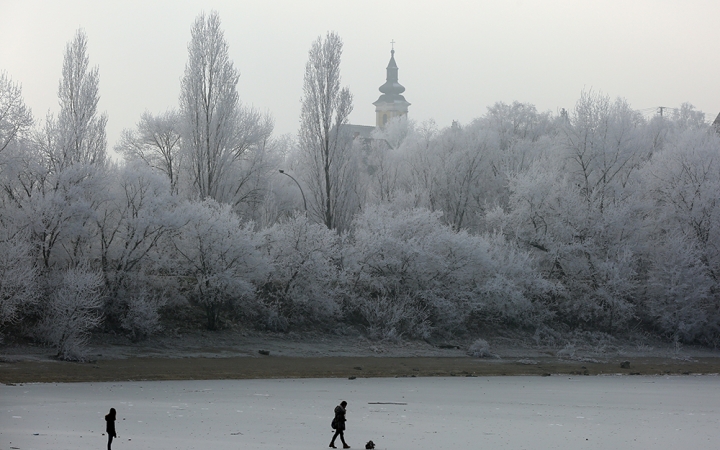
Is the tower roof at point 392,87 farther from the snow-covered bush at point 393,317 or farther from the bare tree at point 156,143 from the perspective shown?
the snow-covered bush at point 393,317

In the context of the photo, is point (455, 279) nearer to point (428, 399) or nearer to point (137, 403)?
point (428, 399)

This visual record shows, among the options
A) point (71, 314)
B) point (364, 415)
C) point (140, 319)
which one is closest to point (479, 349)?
point (140, 319)

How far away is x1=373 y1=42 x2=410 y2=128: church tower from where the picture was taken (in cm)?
18075

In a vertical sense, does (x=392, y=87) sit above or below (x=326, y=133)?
above

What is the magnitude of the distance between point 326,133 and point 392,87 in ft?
450

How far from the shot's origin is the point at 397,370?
3356 centimetres

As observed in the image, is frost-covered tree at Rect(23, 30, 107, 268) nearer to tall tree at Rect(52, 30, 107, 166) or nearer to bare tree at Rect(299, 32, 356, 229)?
tall tree at Rect(52, 30, 107, 166)

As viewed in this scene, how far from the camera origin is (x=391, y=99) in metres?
182

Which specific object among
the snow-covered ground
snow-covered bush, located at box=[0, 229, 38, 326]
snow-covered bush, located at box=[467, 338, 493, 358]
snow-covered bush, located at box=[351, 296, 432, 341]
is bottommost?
the snow-covered ground

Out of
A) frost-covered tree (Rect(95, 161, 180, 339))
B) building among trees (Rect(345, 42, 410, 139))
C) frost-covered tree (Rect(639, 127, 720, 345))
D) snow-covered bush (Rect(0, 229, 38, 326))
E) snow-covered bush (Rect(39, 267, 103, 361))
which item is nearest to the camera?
snow-covered bush (Rect(39, 267, 103, 361))

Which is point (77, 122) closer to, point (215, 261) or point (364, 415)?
point (215, 261)

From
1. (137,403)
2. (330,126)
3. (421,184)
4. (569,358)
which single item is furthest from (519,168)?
(137,403)

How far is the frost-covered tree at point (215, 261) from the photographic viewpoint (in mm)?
39531

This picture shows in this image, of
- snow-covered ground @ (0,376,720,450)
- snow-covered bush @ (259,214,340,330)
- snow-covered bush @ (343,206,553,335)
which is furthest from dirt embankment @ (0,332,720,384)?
snow-covered bush @ (343,206,553,335)
